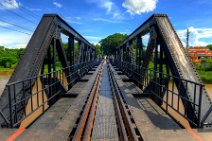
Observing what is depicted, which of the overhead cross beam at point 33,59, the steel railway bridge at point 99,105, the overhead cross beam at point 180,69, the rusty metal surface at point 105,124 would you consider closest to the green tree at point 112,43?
the overhead cross beam at point 180,69

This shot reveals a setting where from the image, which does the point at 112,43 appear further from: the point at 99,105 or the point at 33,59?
the point at 33,59

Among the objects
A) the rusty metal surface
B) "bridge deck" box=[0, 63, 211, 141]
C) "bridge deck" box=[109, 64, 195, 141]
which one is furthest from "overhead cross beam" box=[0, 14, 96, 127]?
"bridge deck" box=[109, 64, 195, 141]

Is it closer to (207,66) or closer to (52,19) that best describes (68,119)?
(52,19)

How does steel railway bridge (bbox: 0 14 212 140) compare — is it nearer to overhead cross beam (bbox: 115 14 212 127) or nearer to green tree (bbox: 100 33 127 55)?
Answer: overhead cross beam (bbox: 115 14 212 127)

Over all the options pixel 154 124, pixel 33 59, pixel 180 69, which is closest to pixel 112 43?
pixel 33 59

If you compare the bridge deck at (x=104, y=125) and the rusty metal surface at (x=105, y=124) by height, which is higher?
the bridge deck at (x=104, y=125)

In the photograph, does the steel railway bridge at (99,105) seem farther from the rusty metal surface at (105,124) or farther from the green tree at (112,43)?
the green tree at (112,43)

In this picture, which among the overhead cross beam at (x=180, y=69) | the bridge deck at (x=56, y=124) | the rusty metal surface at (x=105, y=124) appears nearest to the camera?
the bridge deck at (x=56, y=124)

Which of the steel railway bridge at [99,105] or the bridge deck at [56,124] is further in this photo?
the steel railway bridge at [99,105]

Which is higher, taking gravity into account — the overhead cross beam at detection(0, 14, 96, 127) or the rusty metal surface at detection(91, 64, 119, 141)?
the overhead cross beam at detection(0, 14, 96, 127)

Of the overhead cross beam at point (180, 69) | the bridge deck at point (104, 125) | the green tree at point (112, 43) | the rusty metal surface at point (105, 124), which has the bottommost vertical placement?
the rusty metal surface at point (105, 124)

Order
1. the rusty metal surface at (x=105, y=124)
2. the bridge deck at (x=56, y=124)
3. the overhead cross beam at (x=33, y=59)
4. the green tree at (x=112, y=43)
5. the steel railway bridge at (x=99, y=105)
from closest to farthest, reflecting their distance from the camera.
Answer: the bridge deck at (x=56, y=124), the rusty metal surface at (x=105, y=124), the steel railway bridge at (x=99, y=105), the overhead cross beam at (x=33, y=59), the green tree at (x=112, y=43)

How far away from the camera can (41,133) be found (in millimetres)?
5656

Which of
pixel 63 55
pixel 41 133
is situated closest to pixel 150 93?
pixel 63 55
